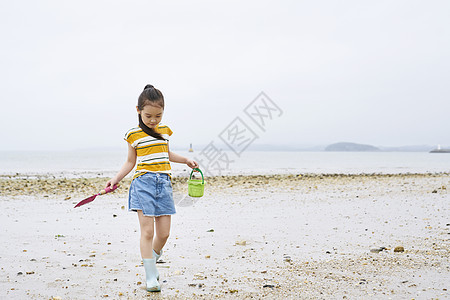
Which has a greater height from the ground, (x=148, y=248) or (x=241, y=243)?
(x=148, y=248)

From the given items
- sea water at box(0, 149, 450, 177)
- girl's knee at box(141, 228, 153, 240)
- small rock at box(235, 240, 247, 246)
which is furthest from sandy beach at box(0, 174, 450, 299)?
sea water at box(0, 149, 450, 177)

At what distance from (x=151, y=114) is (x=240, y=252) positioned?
2.22 m

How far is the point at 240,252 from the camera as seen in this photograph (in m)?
4.99

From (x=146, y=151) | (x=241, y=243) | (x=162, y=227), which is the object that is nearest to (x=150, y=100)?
(x=146, y=151)

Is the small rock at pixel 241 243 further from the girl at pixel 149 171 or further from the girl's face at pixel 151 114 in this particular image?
the girl's face at pixel 151 114

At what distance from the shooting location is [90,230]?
21.1 feet

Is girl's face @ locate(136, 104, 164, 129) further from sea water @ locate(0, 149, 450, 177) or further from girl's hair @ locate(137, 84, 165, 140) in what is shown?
sea water @ locate(0, 149, 450, 177)

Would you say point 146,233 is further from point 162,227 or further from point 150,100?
point 150,100

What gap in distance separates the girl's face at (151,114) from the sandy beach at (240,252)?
154 cm

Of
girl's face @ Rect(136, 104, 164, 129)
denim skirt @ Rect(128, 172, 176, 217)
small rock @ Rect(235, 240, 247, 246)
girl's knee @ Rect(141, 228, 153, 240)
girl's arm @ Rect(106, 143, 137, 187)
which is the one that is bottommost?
small rock @ Rect(235, 240, 247, 246)

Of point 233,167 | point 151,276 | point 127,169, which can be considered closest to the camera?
point 151,276

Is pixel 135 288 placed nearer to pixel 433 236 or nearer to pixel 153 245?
pixel 153 245

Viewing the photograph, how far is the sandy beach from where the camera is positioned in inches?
142

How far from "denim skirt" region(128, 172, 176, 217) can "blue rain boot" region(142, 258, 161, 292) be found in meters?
0.44
